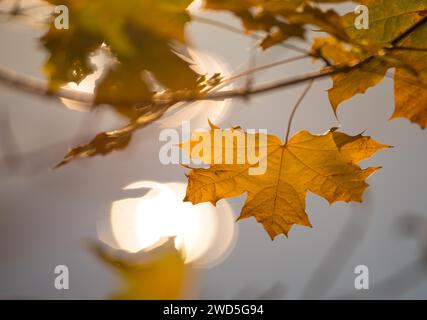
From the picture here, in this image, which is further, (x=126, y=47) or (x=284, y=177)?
(x=284, y=177)

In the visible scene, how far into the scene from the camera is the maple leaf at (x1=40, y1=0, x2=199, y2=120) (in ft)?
2.31

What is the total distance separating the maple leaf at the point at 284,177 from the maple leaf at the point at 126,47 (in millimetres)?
424

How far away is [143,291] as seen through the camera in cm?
55

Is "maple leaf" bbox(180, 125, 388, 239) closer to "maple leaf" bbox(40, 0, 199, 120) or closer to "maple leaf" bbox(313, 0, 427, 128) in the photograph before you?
"maple leaf" bbox(313, 0, 427, 128)

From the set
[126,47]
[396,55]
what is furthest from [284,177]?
[126,47]

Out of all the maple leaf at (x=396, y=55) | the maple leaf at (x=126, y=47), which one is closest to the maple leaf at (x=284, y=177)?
the maple leaf at (x=396, y=55)

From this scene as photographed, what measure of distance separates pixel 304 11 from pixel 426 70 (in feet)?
1.85

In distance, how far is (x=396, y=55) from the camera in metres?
1.25

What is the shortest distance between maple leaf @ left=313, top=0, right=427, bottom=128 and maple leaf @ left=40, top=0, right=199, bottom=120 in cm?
45

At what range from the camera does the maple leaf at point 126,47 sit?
0.70 metres

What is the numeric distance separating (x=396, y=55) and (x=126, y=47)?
2.66 feet

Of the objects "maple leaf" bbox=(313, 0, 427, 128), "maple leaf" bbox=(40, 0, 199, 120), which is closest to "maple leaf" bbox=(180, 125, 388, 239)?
"maple leaf" bbox=(313, 0, 427, 128)

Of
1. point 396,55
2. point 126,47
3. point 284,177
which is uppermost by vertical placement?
point 396,55

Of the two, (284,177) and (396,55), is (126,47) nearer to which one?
(396,55)
